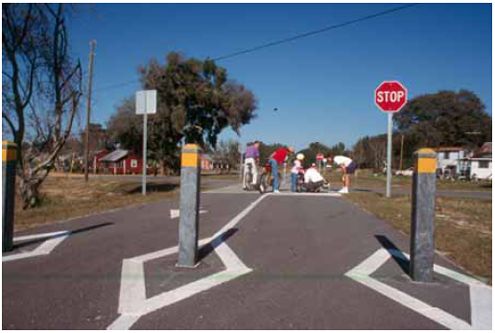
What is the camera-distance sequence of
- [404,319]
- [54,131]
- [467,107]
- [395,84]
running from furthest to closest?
[467,107] < [54,131] < [395,84] < [404,319]

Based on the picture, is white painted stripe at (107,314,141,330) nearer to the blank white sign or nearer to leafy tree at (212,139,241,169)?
the blank white sign

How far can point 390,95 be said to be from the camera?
1375cm

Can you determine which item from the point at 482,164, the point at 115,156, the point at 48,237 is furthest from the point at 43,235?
the point at 115,156

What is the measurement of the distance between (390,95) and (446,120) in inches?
3511

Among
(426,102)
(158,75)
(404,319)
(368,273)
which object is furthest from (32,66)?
(426,102)

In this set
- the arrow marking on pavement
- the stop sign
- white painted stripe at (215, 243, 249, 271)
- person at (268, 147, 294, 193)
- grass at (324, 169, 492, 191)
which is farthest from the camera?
grass at (324, 169, 492, 191)

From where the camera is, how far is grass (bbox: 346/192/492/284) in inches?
205

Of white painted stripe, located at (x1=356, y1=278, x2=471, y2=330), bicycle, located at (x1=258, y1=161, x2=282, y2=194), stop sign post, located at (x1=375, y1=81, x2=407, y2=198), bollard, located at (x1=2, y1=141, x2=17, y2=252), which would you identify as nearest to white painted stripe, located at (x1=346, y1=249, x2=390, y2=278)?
white painted stripe, located at (x1=356, y1=278, x2=471, y2=330)

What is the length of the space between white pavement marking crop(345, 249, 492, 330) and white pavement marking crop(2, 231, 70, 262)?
143 inches

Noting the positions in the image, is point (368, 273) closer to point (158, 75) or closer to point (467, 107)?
point (158, 75)

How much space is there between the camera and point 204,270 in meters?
4.67

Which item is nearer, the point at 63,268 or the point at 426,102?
the point at 63,268

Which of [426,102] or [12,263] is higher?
[426,102]

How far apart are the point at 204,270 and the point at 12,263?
2.09 m
